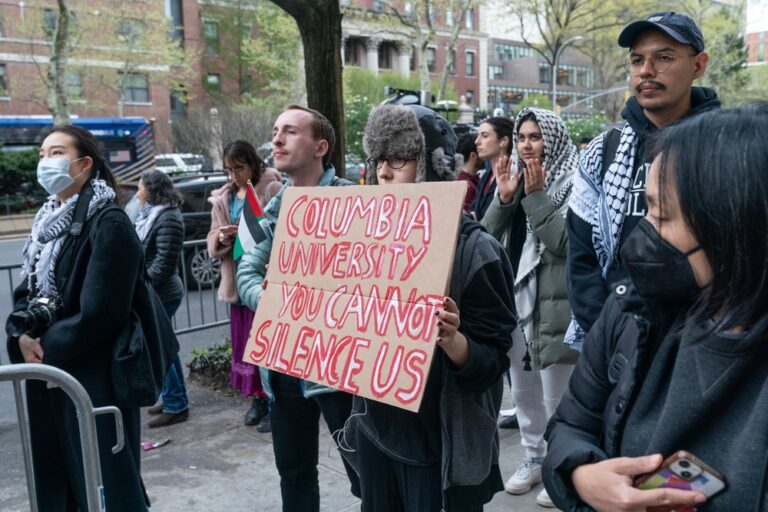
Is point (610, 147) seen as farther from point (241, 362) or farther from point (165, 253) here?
point (165, 253)

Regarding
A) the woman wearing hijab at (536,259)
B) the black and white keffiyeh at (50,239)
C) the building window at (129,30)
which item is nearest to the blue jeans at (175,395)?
the black and white keffiyeh at (50,239)

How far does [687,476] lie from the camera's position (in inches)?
50.9

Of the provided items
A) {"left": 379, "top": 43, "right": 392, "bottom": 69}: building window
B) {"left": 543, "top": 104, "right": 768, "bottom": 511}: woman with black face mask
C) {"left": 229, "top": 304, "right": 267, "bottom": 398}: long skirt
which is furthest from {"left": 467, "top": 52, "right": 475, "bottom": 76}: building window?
{"left": 543, "top": 104, "right": 768, "bottom": 511}: woman with black face mask

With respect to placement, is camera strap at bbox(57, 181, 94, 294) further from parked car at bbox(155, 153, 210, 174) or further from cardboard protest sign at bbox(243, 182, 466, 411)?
parked car at bbox(155, 153, 210, 174)

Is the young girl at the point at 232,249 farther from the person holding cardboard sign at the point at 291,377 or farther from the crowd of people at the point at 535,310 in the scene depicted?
the person holding cardboard sign at the point at 291,377

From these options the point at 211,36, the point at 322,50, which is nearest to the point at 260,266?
the point at 322,50

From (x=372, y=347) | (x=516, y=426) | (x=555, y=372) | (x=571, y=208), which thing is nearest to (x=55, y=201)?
(x=372, y=347)

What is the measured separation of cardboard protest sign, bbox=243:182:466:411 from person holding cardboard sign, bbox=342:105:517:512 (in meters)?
0.18

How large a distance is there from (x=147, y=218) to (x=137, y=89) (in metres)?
40.0

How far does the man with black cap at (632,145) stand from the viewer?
2625mm

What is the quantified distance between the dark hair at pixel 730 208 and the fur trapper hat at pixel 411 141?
1297 mm

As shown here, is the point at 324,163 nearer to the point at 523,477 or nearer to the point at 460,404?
the point at 460,404

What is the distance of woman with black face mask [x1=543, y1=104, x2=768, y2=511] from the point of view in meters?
1.27

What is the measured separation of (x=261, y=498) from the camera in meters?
4.09
